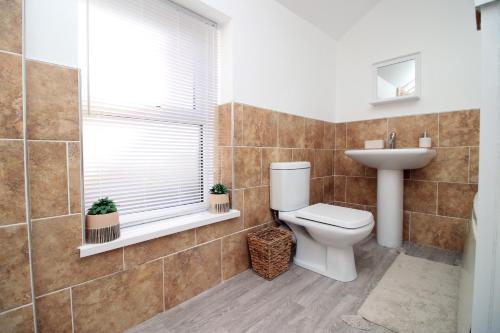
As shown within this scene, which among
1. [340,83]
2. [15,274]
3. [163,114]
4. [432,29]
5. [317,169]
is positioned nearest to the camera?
[15,274]

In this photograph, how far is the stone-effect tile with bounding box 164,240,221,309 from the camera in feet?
4.32

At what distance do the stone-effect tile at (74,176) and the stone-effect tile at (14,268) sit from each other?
0.57 feet

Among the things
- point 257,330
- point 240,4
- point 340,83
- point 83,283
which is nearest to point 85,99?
point 83,283

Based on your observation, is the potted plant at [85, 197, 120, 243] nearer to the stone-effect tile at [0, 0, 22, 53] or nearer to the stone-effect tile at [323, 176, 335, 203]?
the stone-effect tile at [0, 0, 22, 53]

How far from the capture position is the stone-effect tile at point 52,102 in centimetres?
93

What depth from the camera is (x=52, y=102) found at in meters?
0.97

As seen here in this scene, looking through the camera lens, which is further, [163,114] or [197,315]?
[163,114]

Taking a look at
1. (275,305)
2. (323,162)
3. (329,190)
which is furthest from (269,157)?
(329,190)

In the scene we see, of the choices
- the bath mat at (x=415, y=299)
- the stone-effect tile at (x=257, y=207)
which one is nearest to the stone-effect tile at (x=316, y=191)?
the stone-effect tile at (x=257, y=207)

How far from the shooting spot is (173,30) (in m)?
1.47

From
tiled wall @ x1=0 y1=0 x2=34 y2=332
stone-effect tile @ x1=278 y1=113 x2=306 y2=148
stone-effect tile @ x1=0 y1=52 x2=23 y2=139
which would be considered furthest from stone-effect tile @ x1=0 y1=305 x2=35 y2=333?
stone-effect tile @ x1=278 y1=113 x2=306 y2=148

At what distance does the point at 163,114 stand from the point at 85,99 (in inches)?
15.8

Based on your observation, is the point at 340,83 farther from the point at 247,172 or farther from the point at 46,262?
the point at 46,262

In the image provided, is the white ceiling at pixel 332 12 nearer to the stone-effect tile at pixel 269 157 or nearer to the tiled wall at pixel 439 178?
the tiled wall at pixel 439 178
